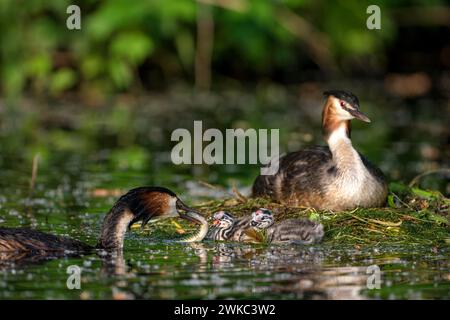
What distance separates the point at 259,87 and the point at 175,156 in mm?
10489

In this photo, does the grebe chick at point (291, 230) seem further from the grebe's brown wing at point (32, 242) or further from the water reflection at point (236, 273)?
the grebe's brown wing at point (32, 242)

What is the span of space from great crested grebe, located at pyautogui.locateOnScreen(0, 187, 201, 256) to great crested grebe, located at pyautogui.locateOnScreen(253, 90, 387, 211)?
5.33 ft

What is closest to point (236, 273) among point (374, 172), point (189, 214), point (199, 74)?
point (189, 214)

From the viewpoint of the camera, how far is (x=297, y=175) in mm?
11023

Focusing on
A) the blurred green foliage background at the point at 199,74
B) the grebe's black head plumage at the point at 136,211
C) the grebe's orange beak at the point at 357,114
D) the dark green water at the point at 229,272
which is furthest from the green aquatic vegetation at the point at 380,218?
the blurred green foliage background at the point at 199,74

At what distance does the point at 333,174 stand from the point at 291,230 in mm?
1481

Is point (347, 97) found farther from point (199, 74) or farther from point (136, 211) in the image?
point (199, 74)

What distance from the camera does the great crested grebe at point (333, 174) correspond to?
34.0 ft

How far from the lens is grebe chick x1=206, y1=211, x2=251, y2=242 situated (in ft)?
31.1

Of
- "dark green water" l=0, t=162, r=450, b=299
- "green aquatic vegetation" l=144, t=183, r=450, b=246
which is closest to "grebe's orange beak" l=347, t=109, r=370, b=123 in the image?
"green aquatic vegetation" l=144, t=183, r=450, b=246

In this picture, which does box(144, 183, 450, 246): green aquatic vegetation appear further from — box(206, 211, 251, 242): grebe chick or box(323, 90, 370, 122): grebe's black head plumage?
box(323, 90, 370, 122): grebe's black head plumage

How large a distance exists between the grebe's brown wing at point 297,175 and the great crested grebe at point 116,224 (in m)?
1.69
